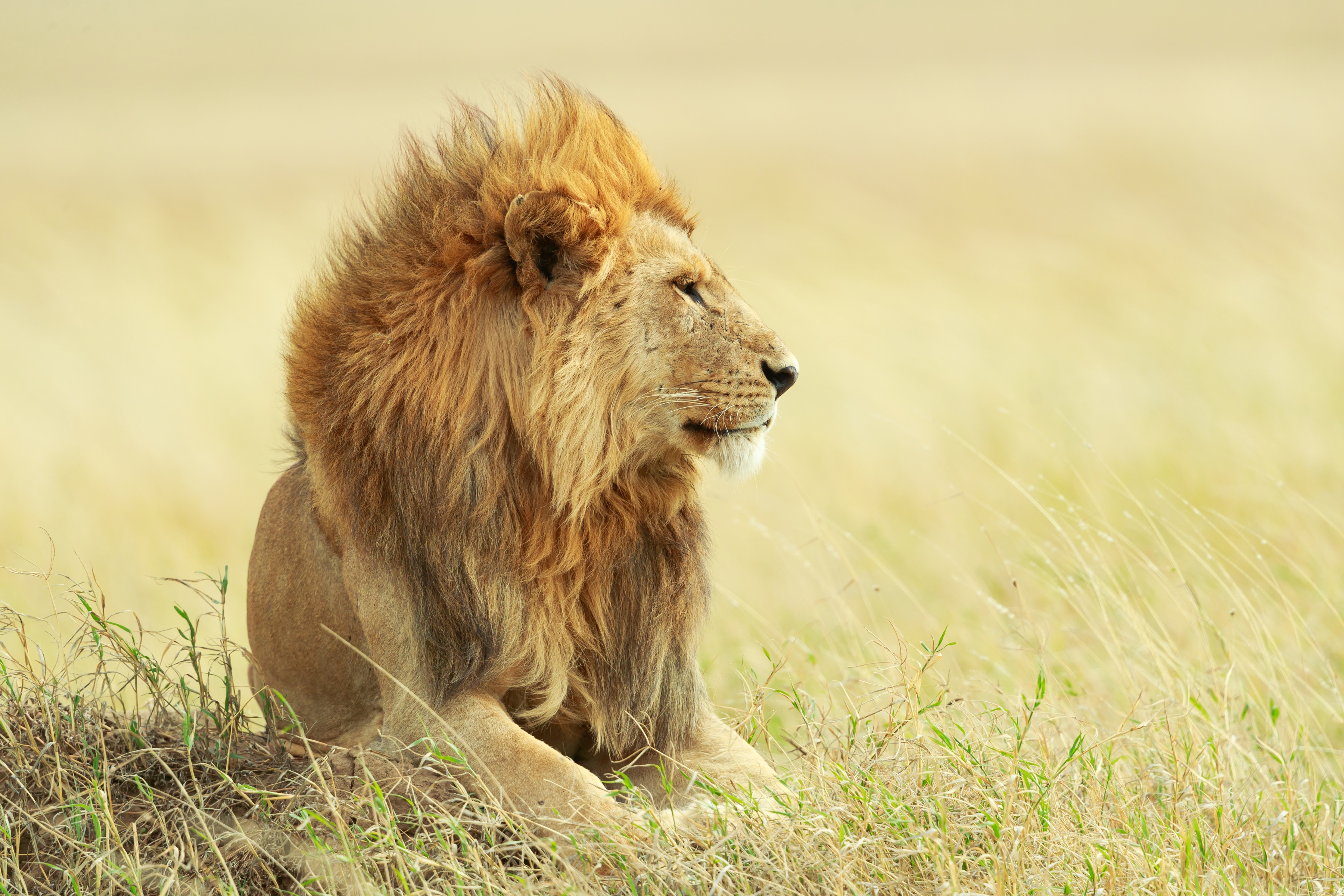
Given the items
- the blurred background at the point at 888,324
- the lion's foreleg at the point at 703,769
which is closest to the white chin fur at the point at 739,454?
the lion's foreleg at the point at 703,769

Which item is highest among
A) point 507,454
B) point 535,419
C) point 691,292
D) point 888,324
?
point 691,292

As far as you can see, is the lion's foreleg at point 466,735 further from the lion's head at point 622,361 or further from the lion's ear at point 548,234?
the lion's ear at point 548,234

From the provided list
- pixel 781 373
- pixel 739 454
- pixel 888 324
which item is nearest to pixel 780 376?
pixel 781 373

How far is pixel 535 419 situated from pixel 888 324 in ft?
26.6

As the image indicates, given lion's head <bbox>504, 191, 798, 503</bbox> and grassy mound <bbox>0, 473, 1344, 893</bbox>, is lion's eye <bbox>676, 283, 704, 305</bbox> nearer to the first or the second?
lion's head <bbox>504, 191, 798, 503</bbox>

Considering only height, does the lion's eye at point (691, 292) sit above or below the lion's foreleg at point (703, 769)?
above

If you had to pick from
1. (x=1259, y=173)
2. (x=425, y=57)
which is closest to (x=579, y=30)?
(x=425, y=57)

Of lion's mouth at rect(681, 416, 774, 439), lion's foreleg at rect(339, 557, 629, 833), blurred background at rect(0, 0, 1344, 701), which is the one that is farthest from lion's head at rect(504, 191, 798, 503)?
blurred background at rect(0, 0, 1344, 701)

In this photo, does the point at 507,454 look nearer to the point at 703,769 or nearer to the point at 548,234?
the point at 548,234

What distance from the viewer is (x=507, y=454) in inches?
122

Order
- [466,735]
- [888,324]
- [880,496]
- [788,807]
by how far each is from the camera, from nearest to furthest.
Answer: [788,807], [466,735], [880,496], [888,324]

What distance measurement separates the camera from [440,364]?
121 inches

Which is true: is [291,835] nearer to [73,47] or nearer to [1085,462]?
[1085,462]

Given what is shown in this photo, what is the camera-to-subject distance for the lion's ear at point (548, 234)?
302 cm
